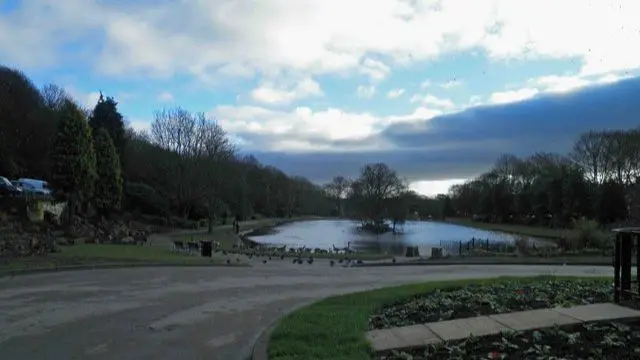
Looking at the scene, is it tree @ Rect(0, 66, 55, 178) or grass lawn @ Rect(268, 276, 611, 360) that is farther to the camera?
tree @ Rect(0, 66, 55, 178)

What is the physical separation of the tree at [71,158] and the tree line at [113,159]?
0.07m

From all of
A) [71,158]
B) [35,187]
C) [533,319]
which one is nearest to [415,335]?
[533,319]

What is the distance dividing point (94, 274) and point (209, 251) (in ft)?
42.3

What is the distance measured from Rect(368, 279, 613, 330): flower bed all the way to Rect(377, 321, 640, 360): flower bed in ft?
4.66

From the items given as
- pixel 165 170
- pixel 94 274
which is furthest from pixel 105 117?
pixel 94 274

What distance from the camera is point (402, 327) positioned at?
7.29 metres

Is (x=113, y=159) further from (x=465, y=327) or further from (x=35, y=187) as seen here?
(x=465, y=327)

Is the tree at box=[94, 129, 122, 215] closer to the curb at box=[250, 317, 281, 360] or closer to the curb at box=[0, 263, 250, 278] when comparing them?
the curb at box=[0, 263, 250, 278]

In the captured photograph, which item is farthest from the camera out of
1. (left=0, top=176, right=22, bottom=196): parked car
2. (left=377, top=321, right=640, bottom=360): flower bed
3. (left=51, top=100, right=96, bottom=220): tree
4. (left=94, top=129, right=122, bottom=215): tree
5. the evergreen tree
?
the evergreen tree

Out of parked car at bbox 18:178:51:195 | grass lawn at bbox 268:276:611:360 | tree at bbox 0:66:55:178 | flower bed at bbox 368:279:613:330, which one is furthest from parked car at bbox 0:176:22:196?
flower bed at bbox 368:279:613:330

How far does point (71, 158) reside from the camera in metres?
43.2

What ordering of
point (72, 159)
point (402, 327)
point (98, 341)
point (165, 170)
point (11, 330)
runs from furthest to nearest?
point (165, 170) → point (72, 159) → point (11, 330) → point (98, 341) → point (402, 327)

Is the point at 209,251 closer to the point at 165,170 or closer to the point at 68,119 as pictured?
the point at 68,119

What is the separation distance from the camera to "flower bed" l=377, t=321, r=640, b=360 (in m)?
5.48
